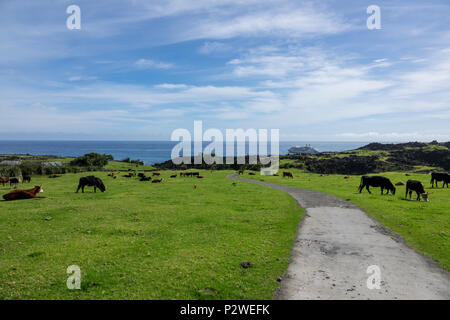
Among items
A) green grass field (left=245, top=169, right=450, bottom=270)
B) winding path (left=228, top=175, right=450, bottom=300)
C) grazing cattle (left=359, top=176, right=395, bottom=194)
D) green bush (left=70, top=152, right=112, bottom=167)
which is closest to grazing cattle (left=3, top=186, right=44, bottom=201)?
winding path (left=228, top=175, right=450, bottom=300)

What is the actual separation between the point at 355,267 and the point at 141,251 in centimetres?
1045

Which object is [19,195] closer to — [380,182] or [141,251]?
[141,251]

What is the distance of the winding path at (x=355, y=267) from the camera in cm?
934

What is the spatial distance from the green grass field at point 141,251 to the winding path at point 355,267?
91 cm

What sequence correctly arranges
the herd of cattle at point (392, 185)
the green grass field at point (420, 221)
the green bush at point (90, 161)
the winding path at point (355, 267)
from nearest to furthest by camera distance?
1. the winding path at point (355, 267)
2. the green grass field at point (420, 221)
3. the herd of cattle at point (392, 185)
4. the green bush at point (90, 161)

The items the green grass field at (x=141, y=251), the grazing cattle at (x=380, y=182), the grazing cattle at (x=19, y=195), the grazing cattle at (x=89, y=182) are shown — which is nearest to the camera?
the green grass field at (x=141, y=251)

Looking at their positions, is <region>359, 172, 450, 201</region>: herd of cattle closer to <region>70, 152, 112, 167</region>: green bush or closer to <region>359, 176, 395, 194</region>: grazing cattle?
<region>359, 176, 395, 194</region>: grazing cattle

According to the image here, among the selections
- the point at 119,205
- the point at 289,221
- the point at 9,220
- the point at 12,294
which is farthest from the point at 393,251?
the point at 9,220

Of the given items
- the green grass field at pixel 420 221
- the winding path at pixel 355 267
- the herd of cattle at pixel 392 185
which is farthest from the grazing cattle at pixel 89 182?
the herd of cattle at pixel 392 185

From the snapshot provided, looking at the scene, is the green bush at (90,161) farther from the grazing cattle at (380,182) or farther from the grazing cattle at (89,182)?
the grazing cattle at (380,182)

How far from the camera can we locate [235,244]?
14.1m

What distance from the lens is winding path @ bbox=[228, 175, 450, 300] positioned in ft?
30.7

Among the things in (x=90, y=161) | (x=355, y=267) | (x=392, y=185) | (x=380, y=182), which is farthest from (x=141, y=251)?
(x=90, y=161)
